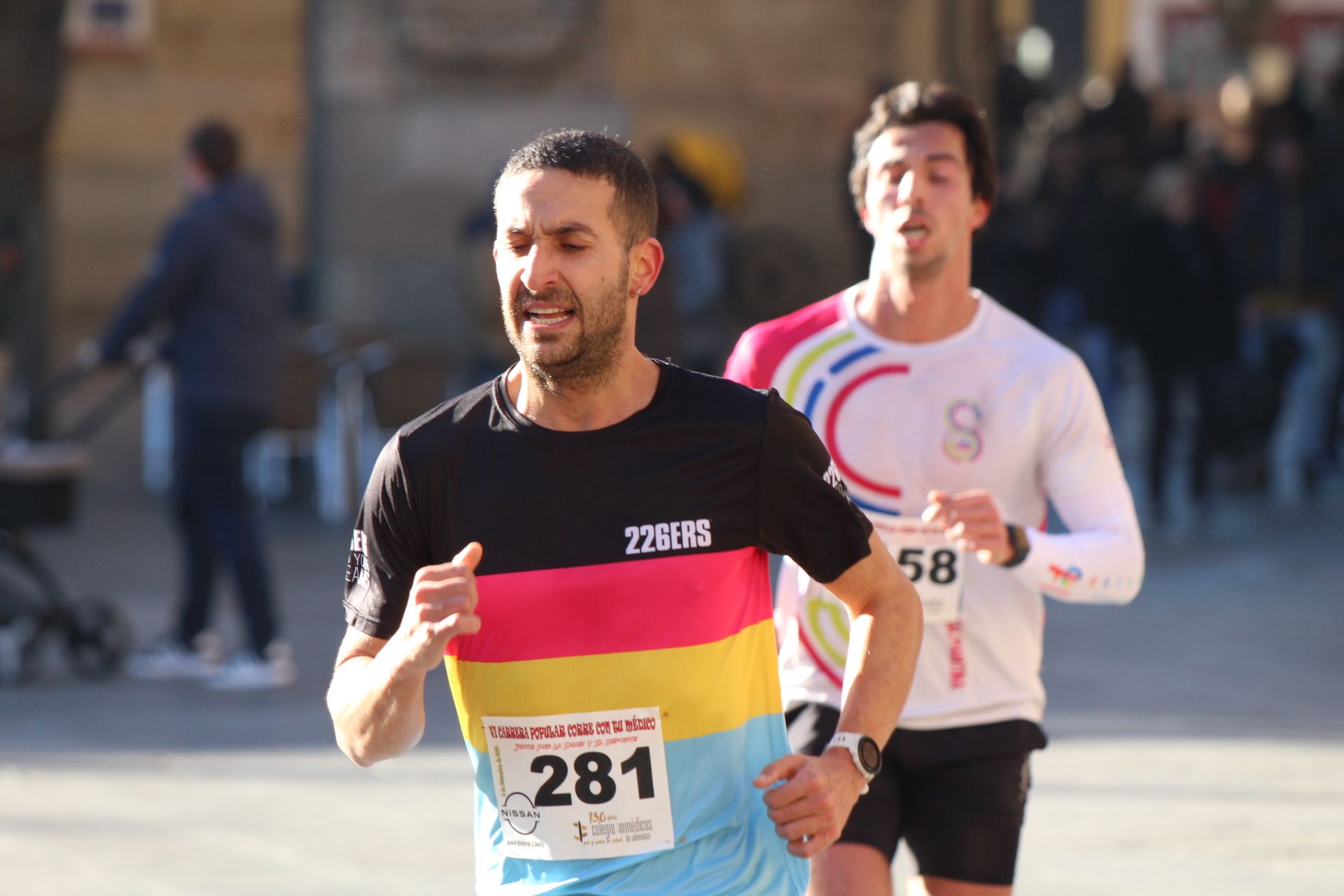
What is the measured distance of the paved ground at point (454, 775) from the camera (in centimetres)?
629

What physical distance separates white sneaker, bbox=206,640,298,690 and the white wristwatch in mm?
5954

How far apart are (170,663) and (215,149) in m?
2.12

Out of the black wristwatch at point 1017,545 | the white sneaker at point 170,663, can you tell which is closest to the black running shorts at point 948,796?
the black wristwatch at point 1017,545

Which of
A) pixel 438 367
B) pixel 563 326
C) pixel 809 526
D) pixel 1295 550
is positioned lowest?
pixel 1295 550

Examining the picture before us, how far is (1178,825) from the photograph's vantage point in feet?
22.4

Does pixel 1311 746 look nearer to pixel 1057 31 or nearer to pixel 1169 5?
pixel 1057 31

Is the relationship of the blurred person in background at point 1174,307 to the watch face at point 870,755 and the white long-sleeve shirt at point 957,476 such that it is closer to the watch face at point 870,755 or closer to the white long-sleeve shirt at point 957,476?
the white long-sleeve shirt at point 957,476

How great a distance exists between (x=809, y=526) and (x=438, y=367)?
1100cm

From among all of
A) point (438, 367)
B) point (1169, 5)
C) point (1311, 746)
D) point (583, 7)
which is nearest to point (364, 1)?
point (583, 7)

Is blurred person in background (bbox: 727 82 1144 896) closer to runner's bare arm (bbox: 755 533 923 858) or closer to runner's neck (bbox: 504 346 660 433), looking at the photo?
runner's bare arm (bbox: 755 533 923 858)

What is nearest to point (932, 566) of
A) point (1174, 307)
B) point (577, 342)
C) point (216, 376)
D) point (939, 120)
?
point (939, 120)

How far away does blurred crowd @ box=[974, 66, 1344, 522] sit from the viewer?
12977 millimetres

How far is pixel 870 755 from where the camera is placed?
321 centimetres

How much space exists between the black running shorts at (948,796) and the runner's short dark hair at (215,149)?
18.0 feet
